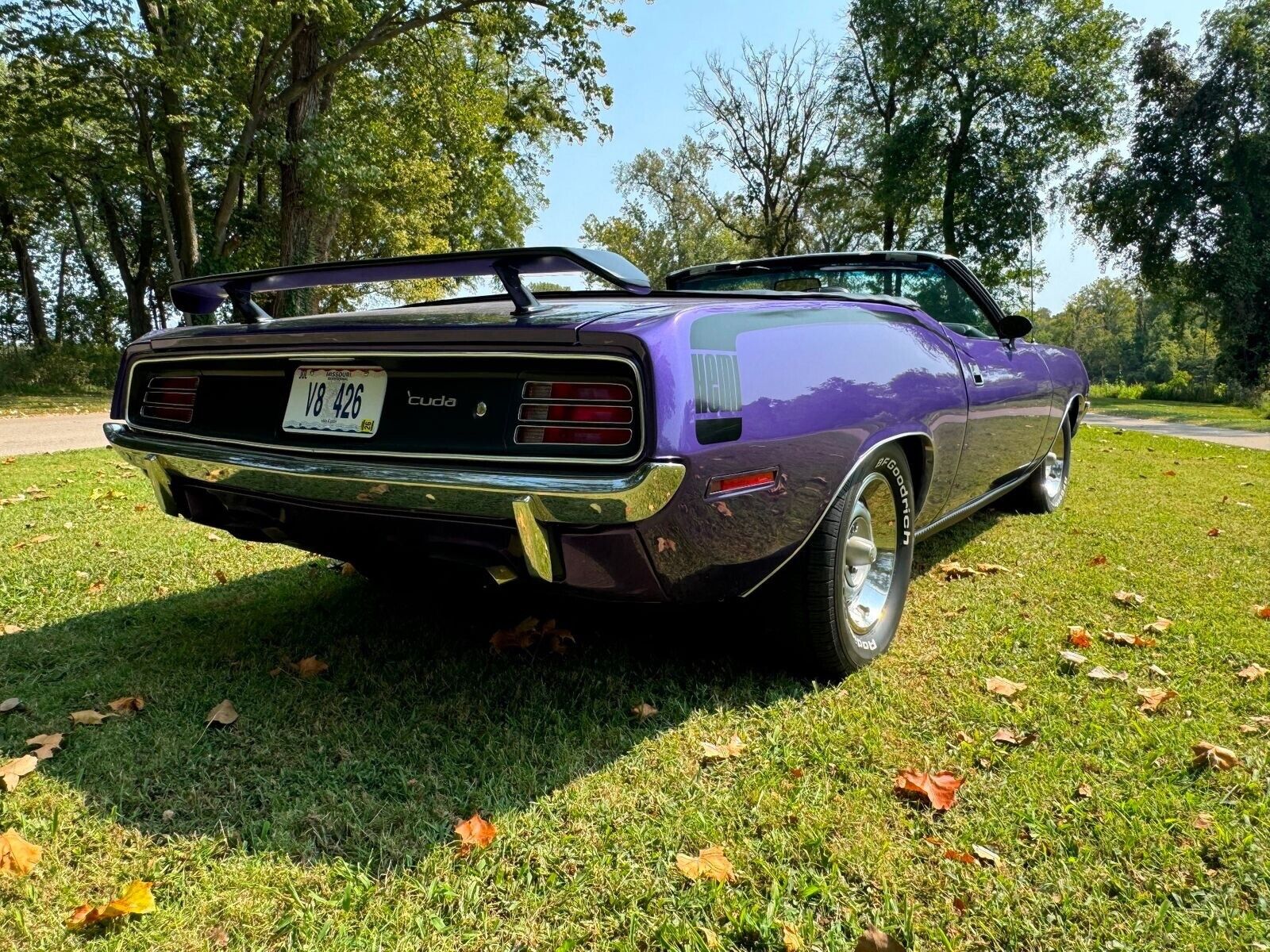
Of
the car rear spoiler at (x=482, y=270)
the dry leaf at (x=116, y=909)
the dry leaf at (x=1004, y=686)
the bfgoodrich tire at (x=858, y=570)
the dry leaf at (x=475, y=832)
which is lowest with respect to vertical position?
the dry leaf at (x=1004, y=686)

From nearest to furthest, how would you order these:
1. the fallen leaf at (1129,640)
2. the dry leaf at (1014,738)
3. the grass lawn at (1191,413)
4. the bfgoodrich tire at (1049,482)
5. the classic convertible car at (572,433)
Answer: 1. the classic convertible car at (572,433)
2. the dry leaf at (1014,738)
3. the fallen leaf at (1129,640)
4. the bfgoodrich tire at (1049,482)
5. the grass lawn at (1191,413)

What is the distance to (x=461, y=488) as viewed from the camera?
1716mm

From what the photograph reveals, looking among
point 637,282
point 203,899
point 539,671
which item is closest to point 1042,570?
point 539,671

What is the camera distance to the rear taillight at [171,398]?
2312 millimetres

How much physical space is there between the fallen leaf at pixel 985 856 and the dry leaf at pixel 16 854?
1.87 metres

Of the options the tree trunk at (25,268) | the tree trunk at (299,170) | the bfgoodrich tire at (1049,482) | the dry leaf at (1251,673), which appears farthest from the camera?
the tree trunk at (25,268)

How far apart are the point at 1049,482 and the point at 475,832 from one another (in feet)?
15.1

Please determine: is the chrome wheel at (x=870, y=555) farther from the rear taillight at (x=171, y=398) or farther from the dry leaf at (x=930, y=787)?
the rear taillight at (x=171, y=398)

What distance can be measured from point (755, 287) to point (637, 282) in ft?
6.23

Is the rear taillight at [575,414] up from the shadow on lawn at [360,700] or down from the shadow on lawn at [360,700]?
up

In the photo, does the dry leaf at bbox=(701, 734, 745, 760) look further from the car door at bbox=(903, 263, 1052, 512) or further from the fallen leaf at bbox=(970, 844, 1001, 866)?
the car door at bbox=(903, 263, 1052, 512)

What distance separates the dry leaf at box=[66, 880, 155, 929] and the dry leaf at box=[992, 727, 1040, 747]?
6.37 ft

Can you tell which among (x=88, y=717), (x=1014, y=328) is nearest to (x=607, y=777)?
(x=88, y=717)

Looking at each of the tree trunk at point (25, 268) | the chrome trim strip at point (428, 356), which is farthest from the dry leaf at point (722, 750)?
the tree trunk at point (25, 268)
